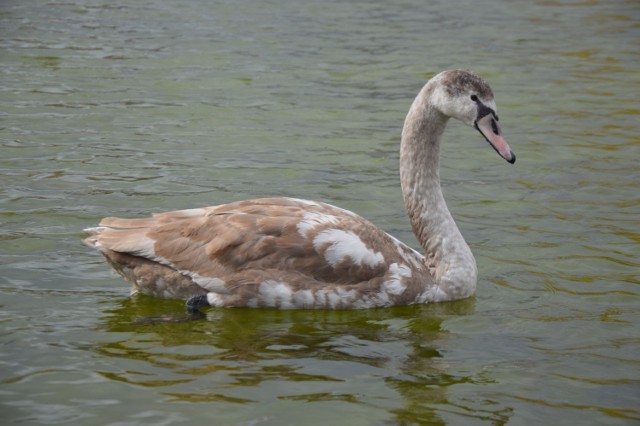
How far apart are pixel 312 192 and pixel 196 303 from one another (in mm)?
3371

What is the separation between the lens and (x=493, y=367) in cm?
751

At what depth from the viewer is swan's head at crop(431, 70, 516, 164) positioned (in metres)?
8.76

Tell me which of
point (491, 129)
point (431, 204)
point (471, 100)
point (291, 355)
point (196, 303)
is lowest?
point (291, 355)

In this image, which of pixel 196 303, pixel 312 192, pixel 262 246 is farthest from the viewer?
pixel 312 192

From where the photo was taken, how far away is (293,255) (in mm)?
8484

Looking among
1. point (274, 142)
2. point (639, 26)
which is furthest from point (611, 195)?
point (639, 26)

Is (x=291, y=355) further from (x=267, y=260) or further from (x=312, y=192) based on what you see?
→ (x=312, y=192)

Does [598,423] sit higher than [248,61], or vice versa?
[248,61]

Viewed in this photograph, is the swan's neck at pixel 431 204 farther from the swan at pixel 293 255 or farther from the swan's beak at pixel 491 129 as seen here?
Answer: the swan's beak at pixel 491 129

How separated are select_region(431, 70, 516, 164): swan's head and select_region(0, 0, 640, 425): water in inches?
47.4

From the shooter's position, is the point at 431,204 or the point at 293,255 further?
the point at 431,204

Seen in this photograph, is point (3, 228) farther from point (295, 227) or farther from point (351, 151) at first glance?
point (351, 151)

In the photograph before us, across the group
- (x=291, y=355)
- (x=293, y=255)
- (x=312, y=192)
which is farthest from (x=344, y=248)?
(x=312, y=192)

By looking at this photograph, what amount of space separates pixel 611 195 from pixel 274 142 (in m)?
3.75
